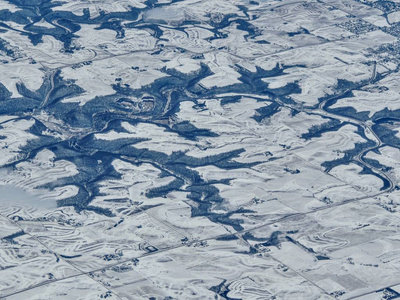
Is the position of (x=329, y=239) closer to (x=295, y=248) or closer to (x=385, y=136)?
(x=295, y=248)

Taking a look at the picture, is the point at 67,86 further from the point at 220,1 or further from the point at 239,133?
the point at 220,1

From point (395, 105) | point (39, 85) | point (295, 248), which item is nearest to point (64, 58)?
point (39, 85)

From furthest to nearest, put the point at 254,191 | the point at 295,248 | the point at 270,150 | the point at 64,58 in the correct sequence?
1. the point at 64,58
2. the point at 270,150
3. the point at 254,191
4. the point at 295,248

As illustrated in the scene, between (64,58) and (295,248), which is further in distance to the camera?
(64,58)

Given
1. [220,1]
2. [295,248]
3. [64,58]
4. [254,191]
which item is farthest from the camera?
[220,1]

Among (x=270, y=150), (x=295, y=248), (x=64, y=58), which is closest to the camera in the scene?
(x=295, y=248)

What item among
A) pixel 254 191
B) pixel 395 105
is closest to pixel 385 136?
pixel 395 105
